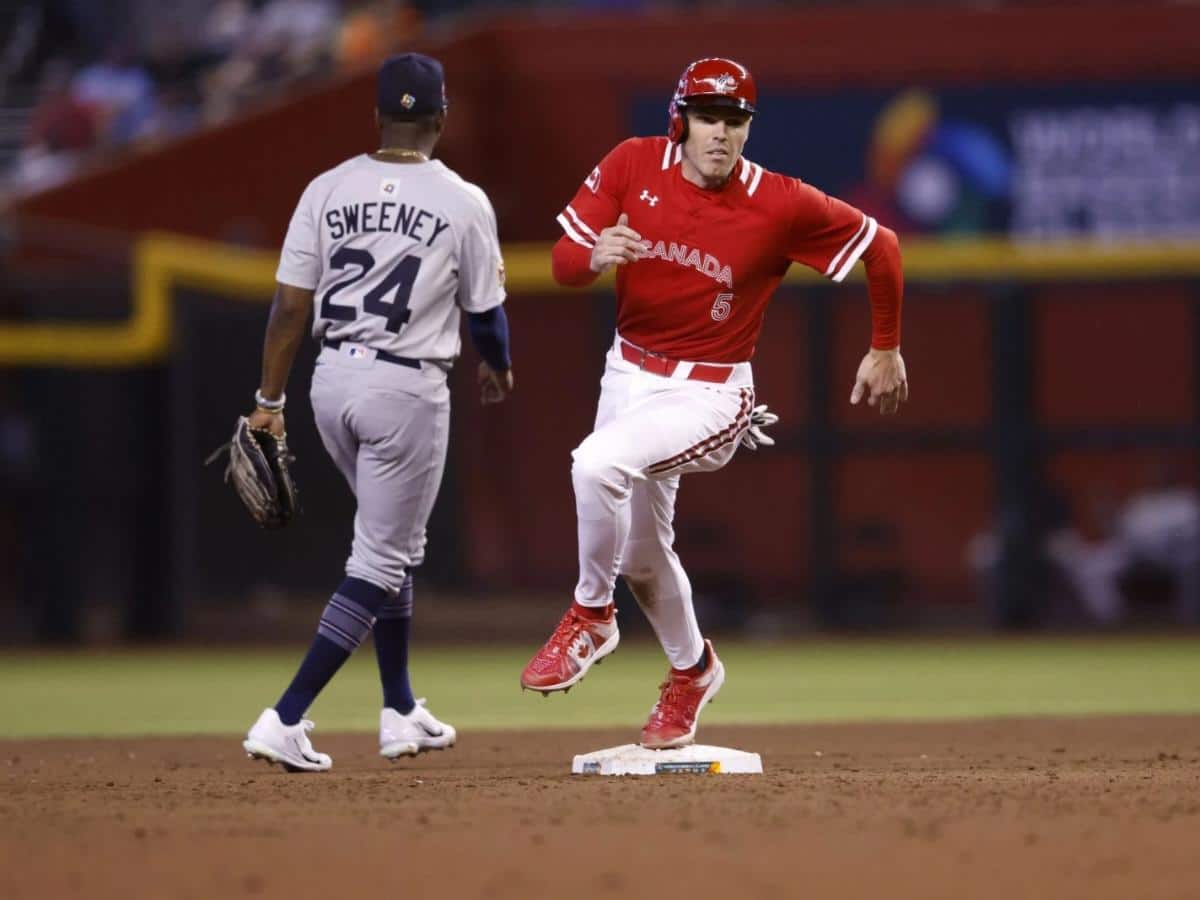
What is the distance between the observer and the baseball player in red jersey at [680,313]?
545cm

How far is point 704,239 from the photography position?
5.55 metres

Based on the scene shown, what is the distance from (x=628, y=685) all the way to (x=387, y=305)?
4.25 m

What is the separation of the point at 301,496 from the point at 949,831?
27.2ft

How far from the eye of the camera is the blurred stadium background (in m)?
12.2

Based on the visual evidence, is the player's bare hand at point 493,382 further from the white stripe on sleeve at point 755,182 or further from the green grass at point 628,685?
the green grass at point 628,685

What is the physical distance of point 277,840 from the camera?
4.17 meters

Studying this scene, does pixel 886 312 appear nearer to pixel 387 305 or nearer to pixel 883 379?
pixel 883 379

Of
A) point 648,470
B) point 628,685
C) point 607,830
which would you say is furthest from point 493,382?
point 628,685

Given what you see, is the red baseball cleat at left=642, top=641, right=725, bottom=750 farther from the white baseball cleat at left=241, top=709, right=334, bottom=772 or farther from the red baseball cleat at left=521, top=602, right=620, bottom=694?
the white baseball cleat at left=241, top=709, right=334, bottom=772

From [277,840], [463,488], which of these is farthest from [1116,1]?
[277,840]

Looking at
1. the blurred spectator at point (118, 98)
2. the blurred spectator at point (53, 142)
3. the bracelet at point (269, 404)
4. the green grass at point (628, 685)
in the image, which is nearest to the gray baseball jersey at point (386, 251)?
the bracelet at point (269, 404)

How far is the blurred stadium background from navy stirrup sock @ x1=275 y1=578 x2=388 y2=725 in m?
6.35

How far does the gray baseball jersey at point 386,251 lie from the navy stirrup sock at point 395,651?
2.69 feet

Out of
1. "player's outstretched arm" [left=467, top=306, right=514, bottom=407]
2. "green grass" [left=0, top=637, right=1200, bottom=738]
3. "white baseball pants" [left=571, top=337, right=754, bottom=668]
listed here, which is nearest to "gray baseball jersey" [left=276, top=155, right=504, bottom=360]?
"player's outstretched arm" [left=467, top=306, right=514, bottom=407]
